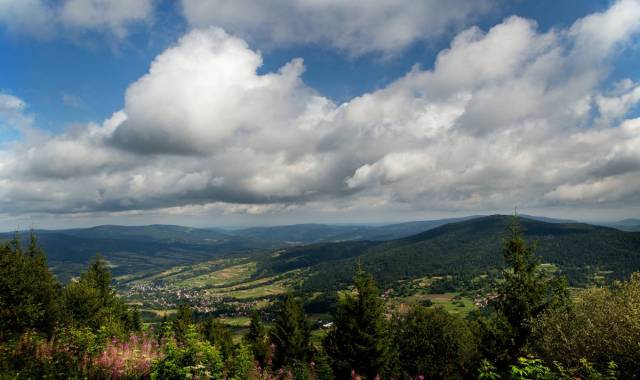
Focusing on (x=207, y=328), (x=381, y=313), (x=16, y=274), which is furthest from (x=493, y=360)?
(x=207, y=328)

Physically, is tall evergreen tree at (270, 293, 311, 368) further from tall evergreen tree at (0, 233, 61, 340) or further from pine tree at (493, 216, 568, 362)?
pine tree at (493, 216, 568, 362)

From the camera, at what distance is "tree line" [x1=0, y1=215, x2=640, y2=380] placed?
1130 cm

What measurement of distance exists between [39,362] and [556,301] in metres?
32.5

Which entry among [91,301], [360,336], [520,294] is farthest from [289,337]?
[520,294]

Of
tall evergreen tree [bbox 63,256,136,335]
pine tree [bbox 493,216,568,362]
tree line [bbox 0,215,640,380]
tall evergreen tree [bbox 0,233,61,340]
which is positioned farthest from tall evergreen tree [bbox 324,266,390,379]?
tall evergreen tree [bbox 63,256,136,335]

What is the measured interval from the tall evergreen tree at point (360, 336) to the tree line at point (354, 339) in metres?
0.09

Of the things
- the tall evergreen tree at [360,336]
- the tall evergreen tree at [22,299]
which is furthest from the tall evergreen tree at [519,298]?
the tall evergreen tree at [22,299]

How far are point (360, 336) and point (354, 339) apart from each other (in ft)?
2.08

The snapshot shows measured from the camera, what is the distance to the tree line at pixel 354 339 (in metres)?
11.3

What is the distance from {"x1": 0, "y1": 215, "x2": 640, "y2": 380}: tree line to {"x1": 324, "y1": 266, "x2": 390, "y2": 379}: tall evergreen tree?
9 centimetres

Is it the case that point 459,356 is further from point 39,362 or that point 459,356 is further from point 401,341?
point 39,362

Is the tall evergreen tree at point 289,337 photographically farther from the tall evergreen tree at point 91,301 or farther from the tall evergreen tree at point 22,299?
the tall evergreen tree at point 22,299

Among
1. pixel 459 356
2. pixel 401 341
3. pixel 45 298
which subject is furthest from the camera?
pixel 401 341

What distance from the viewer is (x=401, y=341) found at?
5609 centimetres
